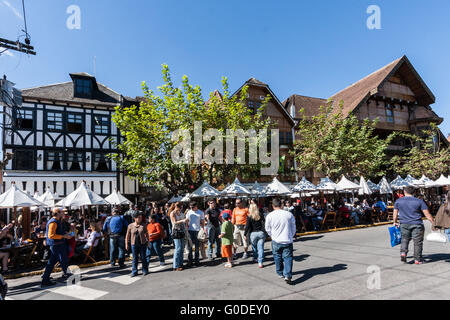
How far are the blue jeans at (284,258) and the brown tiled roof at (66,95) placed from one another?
74.1 ft

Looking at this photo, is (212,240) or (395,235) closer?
(395,235)

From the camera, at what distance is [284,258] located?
5637mm

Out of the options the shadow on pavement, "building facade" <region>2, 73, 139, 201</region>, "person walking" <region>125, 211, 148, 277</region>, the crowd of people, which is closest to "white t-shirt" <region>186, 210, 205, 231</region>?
the crowd of people

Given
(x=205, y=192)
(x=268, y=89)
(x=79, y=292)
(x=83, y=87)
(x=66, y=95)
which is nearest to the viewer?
(x=79, y=292)

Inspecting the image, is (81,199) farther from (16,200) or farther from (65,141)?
(65,141)

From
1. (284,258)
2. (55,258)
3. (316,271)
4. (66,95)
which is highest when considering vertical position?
(66,95)

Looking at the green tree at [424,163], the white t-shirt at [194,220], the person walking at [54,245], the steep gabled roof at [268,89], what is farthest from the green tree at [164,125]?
the green tree at [424,163]

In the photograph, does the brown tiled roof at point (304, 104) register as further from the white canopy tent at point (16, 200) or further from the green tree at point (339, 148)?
the white canopy tent at point (16, 200)

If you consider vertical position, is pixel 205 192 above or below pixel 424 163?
below

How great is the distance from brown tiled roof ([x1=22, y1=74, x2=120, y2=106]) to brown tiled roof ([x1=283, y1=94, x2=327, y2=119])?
17.2m

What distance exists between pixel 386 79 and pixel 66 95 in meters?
30.1

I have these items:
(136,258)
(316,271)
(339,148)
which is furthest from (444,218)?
(339,148)

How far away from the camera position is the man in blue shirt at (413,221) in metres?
6.29

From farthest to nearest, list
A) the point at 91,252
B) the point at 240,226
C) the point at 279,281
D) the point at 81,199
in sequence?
the point at 81,199 < the point at 91,252 < the point at 240,226 < the point at 279,281
